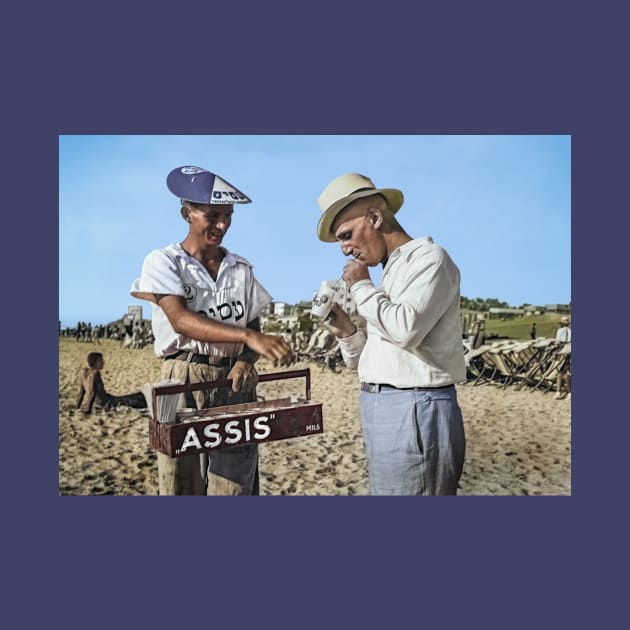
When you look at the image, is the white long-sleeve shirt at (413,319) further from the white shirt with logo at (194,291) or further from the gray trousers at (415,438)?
the white shirt with logo at (194,291)

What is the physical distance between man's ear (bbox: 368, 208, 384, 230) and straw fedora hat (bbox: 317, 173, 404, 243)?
99mm

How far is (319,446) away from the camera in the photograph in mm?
5531

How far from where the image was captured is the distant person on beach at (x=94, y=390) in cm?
562

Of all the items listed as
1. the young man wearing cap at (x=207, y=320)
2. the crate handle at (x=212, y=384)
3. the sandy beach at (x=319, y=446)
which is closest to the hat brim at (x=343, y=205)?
the young man wearing cap at (x=207, y=320)

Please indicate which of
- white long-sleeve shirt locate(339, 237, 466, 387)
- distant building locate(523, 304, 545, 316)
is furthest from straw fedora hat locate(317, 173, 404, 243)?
distant building locate(523, 304, 545, 316)

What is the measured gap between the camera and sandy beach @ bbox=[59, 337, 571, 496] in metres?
5.45

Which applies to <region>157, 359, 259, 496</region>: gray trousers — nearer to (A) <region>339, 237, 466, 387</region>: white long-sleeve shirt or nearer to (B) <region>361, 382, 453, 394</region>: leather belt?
(B) <region>361, 382, 453, 394</region>: leather belt

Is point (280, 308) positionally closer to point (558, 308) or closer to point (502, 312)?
point (502, 312)

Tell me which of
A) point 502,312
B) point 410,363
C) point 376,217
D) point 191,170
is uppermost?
point 191,170

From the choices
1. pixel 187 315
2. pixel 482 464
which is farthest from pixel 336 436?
pixel 187 315

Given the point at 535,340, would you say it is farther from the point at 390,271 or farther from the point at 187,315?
the point at 187,315

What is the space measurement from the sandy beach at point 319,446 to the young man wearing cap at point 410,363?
0.88 meters

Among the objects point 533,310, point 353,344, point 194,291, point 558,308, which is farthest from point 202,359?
point 558,308

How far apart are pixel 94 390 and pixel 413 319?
254 centimetres
